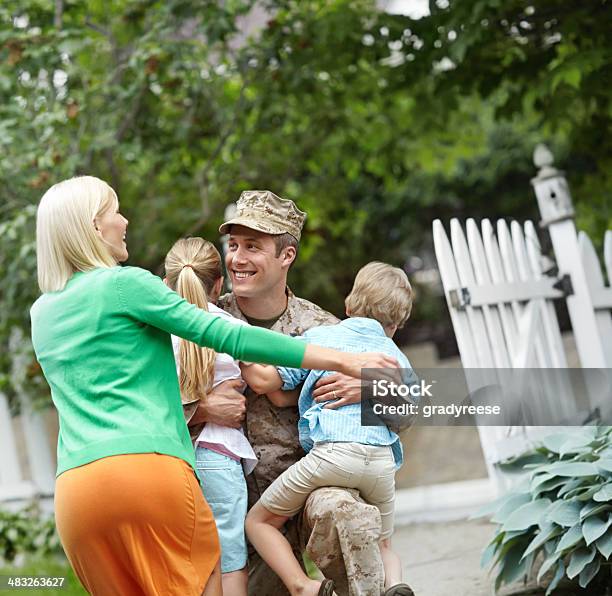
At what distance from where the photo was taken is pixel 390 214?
42.8 ft

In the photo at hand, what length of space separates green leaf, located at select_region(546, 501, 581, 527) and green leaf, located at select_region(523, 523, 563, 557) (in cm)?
5

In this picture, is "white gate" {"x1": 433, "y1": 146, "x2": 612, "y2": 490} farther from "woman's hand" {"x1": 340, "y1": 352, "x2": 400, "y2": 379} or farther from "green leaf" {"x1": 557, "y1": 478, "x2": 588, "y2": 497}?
"woman's hand" {"x1": 340, "y1": 352, "x2": 400, "y2": 379}

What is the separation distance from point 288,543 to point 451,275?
1.92 metres

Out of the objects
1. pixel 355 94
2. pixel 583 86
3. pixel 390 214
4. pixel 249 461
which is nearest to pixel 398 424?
pixel 249 461

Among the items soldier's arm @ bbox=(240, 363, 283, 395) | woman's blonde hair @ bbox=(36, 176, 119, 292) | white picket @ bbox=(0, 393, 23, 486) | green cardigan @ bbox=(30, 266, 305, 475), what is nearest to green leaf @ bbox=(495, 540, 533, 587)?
soldier's arm @ bbox=(240, 363, 283, 395)

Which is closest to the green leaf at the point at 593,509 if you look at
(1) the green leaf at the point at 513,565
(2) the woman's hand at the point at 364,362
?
(1) the green leaf at the point at 513,565

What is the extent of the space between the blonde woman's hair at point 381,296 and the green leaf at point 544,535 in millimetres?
1085

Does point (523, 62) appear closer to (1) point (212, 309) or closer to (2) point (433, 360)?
(1) point (212, 309)

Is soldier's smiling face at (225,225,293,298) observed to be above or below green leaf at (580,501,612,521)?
above

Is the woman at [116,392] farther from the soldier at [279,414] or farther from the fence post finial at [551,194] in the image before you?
the fence post finial at [551,194]

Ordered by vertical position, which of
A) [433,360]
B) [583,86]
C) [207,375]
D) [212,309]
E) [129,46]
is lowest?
[433,360]

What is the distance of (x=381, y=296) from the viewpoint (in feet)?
10.3

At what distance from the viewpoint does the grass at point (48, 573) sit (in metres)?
5.12

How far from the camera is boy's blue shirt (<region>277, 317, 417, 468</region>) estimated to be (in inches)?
120
